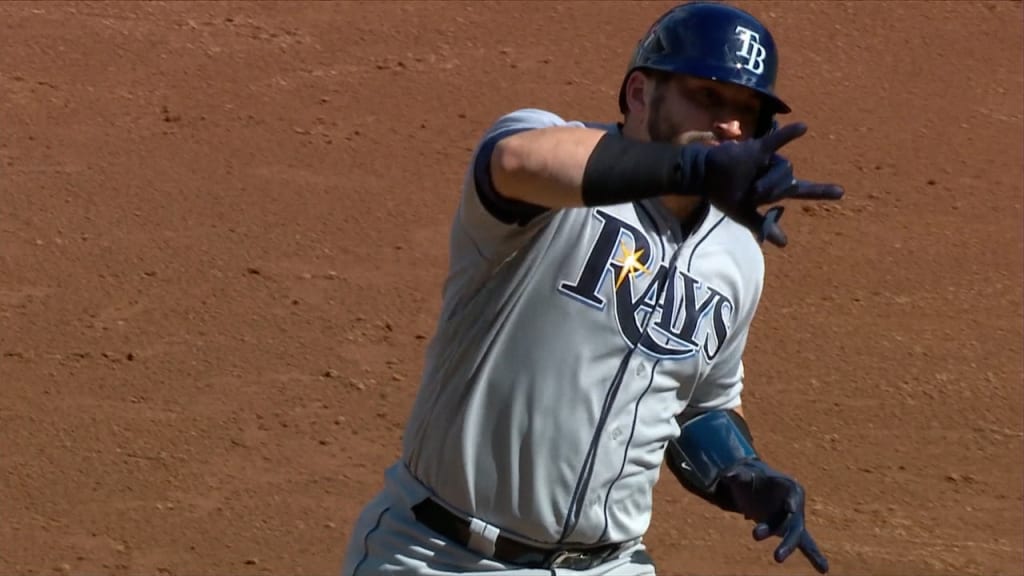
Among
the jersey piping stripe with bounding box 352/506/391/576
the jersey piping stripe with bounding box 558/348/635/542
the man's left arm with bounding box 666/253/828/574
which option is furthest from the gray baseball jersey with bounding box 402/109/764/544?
the man's left arm with bounding box 666/253/828/574

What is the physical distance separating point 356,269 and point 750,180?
4766 millimetres

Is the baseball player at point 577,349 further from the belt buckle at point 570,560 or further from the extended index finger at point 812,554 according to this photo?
the extended index finger at point 812,554

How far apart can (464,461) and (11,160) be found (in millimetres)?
5052

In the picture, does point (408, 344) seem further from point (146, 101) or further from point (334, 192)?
point (146, 101)

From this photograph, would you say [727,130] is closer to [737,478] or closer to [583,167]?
[583,167]

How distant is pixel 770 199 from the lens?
2508 mm

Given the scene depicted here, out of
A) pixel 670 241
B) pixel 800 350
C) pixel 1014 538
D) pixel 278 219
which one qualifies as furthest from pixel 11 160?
pixel 670 241

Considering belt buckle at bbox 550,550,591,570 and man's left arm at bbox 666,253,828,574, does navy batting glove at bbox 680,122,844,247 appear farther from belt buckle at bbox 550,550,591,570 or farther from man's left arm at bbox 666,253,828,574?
belt buckle at bbox 550,550,591,570

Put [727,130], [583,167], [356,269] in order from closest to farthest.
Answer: [583,167]
[727,130]
[356,269]

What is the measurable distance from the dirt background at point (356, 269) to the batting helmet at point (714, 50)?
9.93ft

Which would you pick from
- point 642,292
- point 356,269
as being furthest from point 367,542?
point 356,269

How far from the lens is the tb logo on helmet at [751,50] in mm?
3164

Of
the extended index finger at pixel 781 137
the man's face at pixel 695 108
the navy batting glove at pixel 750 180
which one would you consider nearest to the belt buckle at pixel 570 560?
the man's face at pixel 695 108

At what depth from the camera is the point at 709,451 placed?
141 inches
